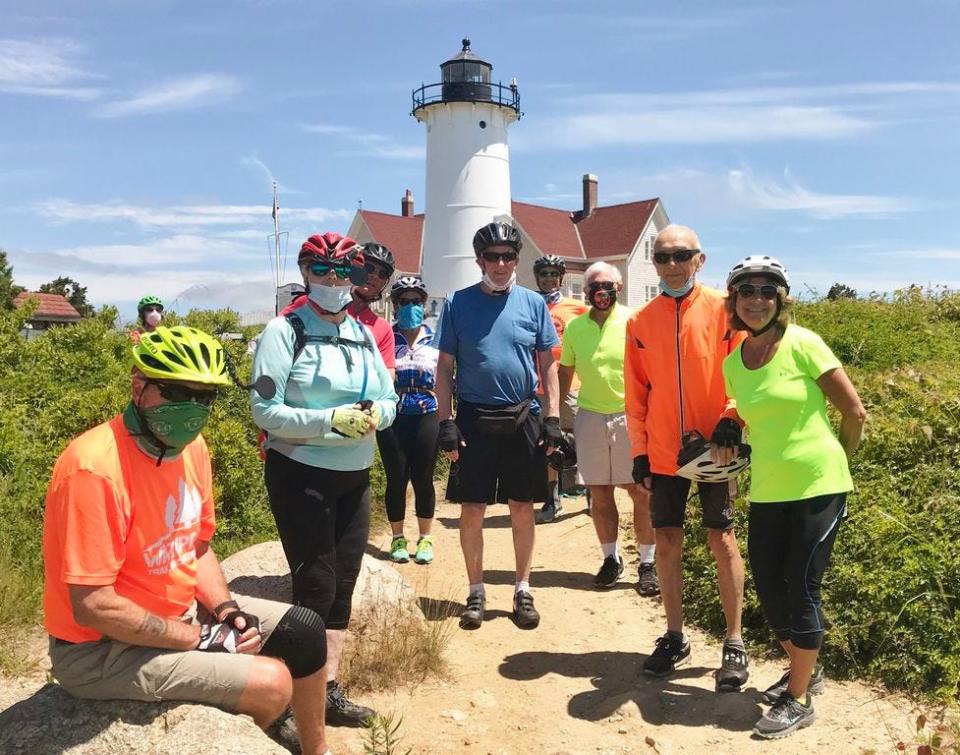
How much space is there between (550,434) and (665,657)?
60.6 inches

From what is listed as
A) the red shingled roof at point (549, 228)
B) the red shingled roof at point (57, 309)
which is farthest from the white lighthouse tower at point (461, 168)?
the red shingled roof at point (57, 309)

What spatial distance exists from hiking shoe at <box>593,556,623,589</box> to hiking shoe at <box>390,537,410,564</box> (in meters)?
1.56

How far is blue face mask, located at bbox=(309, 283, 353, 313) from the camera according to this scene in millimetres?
4062

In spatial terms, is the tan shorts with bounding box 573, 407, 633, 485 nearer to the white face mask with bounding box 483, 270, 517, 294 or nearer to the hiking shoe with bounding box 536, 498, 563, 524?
the white face mask with bounding box 483, 270, 517, 294

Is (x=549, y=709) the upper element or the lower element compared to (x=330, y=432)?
lower

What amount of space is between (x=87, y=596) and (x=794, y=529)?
9.55 ft

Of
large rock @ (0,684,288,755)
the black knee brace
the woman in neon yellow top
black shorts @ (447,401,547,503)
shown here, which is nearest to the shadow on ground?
the woman in neon yellow top

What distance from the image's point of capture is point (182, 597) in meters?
3.03

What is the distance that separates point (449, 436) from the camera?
5.34 m

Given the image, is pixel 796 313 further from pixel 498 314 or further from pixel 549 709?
pixel 549 709

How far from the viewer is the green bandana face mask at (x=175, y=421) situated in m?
2.84

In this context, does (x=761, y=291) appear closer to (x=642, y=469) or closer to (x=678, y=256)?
(x=678, y=256)

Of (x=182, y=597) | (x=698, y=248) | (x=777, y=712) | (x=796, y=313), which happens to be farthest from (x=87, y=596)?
(x=796, y=313)

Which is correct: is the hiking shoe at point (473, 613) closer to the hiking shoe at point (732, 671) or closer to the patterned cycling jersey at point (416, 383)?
the hiking shoe at point (732, 671)
